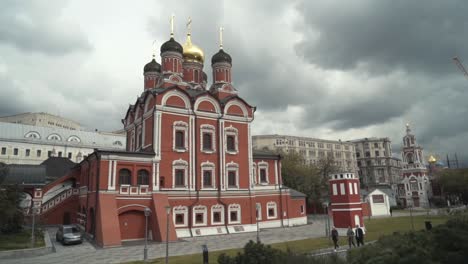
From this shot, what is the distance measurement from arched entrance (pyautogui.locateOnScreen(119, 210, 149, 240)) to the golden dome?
61.9ft

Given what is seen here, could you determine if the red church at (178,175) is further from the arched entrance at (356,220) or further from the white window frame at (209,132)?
the arched entrance at (356,220)

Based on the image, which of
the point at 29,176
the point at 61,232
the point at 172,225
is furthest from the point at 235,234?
the point at 29,176

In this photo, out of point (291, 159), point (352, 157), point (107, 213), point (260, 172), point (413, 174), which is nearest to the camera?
point (107, 213)

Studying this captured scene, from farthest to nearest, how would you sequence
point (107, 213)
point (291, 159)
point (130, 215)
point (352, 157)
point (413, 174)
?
point (352, 157) < point (413, 174) < point (291, 159) < point (130, 215) < point (107, 213)

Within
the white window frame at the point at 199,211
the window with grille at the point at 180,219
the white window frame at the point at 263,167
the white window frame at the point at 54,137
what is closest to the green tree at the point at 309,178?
the white window frame at the point at 263,167

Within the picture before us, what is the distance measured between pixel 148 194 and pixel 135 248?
508 cm

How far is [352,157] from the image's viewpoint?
105312 mm

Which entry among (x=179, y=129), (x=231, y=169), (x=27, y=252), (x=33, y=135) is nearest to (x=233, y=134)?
(x=231, y=169)

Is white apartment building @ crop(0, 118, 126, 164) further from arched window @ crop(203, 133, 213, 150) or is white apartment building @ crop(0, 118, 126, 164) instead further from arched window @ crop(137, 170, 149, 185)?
arched window @ crop(137, 170, 149, 185)

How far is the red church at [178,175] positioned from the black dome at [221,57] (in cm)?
10

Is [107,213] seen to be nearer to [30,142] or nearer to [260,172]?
[260,172]

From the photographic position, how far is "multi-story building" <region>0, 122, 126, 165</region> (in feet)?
202

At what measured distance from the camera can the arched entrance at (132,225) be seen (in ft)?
83.7

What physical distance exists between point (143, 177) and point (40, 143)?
47349 millimetres
